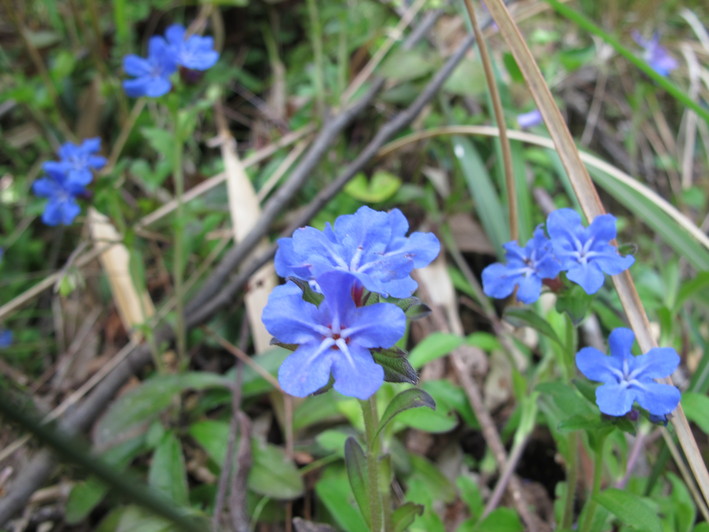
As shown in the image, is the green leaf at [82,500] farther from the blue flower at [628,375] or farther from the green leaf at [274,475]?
the blue flower at [628,375]

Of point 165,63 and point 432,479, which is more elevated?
point 165,63

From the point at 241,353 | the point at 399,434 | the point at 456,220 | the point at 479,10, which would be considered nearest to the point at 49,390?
the point at 241,353

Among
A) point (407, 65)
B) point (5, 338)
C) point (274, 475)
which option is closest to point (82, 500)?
point (274, 475)

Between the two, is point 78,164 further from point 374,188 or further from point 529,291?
point 529,291

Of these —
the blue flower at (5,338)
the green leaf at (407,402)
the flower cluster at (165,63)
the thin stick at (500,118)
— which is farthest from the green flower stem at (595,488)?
the blue flower at (5,338)

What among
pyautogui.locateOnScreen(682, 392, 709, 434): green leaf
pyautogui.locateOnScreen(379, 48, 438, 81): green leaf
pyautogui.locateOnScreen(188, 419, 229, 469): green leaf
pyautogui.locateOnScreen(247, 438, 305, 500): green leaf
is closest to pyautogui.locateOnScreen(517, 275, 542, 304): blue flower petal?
pyautogui.locateOnScreen(682, 392, 709, 434): green leaf

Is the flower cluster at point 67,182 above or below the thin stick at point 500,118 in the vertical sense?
above
